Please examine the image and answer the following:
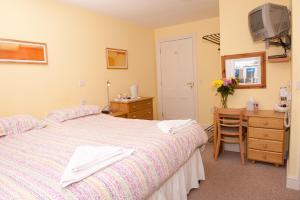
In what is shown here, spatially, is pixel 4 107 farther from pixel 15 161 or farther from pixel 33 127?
pixel 15 161

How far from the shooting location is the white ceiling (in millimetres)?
3402

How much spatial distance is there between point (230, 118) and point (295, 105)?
2.97 feet

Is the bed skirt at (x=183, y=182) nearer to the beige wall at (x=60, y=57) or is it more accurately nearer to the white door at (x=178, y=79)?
the beige wall at (x=60, y=57)

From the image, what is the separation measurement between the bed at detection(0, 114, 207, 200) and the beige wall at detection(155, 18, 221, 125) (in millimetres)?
2377

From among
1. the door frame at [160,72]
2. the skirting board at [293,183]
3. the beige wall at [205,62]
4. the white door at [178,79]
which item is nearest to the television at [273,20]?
the skirting board at [293,183]

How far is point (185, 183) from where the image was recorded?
6.97 feet

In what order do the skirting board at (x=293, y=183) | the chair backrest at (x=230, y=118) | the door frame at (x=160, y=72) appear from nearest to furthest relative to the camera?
1. the skirting board at (x=293, y=183)
2. the chair backrest at (x=230, y=118)
3. the door frame at (x=160, y=72)

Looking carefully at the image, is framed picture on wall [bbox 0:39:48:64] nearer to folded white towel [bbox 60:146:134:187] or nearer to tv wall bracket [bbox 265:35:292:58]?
folded white towel [bbox 60:146:134:187]

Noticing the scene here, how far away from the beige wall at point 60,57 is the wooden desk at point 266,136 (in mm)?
2476

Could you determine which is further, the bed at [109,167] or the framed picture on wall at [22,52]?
the framed picture on wall at [22,52]

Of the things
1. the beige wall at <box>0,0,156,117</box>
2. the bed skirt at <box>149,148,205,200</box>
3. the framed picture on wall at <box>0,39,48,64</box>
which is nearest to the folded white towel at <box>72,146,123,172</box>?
the bed skirt at <box>149,148,205,200</box>

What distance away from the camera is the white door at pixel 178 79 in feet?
16.0

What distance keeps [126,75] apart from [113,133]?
2379 mm

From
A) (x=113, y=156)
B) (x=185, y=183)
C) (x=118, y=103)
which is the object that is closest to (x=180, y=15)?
(x=118, y=103)
